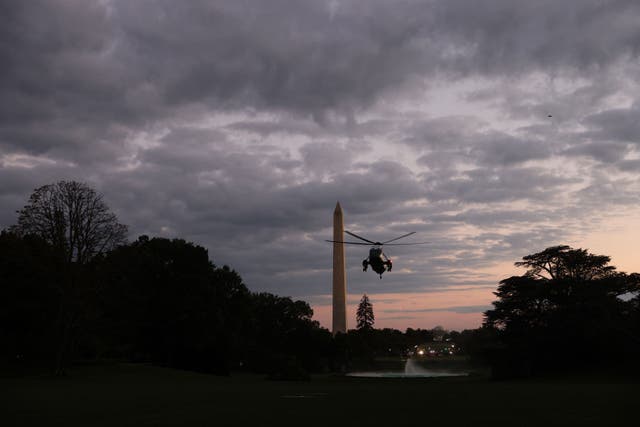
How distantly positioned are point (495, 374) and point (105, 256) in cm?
4757

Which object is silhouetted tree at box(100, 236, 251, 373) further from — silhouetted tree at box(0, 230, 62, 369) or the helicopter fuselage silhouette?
the helicopter fuselage silhouette

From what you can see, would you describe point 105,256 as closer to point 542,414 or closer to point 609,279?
point 542,414

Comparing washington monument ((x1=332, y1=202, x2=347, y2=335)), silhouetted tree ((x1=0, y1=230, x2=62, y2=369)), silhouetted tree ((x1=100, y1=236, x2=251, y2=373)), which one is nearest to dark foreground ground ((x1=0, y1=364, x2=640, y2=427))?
silhouetted tree ((x1=0, y1=230, x2=62, y2=369))

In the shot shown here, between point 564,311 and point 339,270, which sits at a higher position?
point 339,270

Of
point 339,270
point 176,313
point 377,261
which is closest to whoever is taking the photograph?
point 377,261

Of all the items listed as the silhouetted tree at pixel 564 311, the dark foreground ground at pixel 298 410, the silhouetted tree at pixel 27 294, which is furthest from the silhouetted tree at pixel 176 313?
the dark foreground ground at pixel 298 410

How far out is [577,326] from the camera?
64.4 meters

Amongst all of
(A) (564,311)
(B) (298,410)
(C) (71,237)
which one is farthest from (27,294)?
(A) (564,311)

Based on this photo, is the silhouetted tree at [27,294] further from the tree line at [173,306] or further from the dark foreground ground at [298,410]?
the dark foreground ground at [298,410]

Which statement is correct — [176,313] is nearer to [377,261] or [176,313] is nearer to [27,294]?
[27,294]

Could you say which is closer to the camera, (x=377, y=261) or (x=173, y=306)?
(x=377, y=261)

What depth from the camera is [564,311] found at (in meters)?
66.3

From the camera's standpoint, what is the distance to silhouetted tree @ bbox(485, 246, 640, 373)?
2547 inches

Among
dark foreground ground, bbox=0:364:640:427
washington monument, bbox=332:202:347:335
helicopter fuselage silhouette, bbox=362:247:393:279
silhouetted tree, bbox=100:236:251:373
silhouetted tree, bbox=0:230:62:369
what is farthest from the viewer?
washington monument, bbox=332:202:347:335
